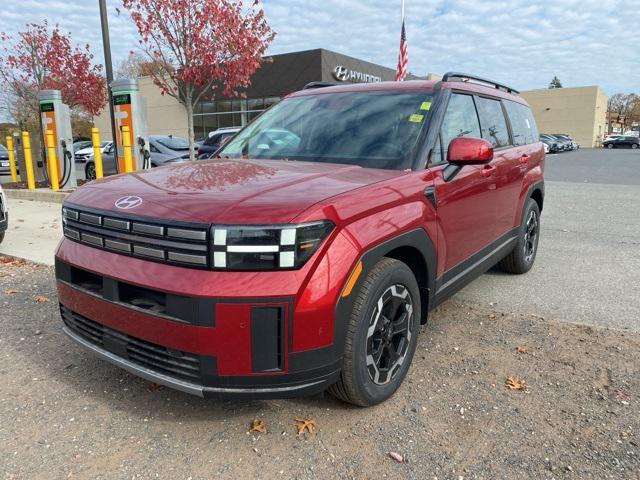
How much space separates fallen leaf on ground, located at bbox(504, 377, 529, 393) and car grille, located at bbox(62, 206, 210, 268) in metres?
2.00

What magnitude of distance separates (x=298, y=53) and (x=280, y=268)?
3036cm

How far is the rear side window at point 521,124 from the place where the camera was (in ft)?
16.1

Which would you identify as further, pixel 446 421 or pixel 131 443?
pixel 446 421

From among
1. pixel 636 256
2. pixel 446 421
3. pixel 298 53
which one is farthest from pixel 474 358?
pixel 298 53

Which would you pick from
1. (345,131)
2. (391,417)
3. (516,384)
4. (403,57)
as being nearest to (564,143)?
(403,57)

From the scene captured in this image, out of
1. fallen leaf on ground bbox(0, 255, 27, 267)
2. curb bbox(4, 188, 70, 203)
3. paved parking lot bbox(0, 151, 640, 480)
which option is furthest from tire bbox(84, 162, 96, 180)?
paved parking lot bbox(0, 151, 640, 480)

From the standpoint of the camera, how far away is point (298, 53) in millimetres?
30422

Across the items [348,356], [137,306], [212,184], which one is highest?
[212,184]

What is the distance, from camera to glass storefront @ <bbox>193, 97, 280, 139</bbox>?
108 feet

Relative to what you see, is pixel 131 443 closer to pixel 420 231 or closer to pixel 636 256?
pixel 420 231

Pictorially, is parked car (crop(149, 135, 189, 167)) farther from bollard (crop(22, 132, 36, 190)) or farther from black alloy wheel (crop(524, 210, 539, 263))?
black alloy wheel (crop(524, 210, 539, 263))

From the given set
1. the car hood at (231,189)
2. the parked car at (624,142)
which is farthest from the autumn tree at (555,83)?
the car hood at (231,189)

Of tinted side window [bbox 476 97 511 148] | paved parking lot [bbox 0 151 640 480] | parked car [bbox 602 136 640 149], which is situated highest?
tinted side window [bbox 476 97 511 148]

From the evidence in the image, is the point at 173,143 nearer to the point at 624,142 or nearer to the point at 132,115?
the point at 132,115
